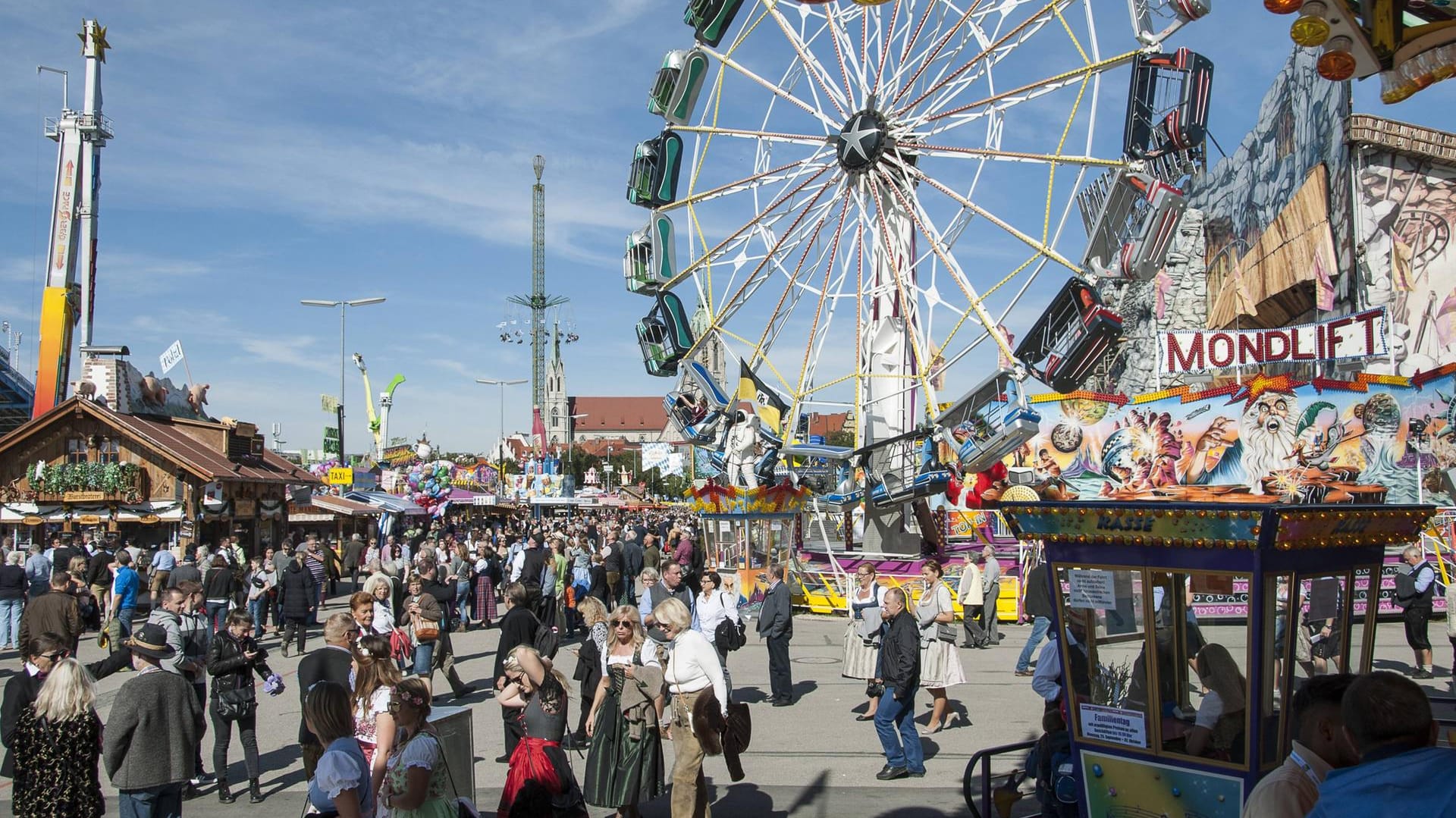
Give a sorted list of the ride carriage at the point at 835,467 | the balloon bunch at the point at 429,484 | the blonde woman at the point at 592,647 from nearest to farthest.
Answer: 1. the blonde woman at the point at 592,647
2. the ride carriage at the point at 835,467
3. the balloon bunch at the point at 429,484

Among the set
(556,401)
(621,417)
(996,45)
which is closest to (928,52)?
(996,45)

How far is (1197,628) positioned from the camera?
5.59m

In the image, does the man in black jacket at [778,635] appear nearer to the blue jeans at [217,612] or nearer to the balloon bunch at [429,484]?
the blue jeans at [217,612]

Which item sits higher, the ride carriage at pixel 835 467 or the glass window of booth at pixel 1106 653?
the ride carriage at pixel 835 467

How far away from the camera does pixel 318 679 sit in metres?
7.57

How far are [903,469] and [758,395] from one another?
3.38 m

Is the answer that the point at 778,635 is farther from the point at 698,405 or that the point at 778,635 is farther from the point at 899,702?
the point at 698,405

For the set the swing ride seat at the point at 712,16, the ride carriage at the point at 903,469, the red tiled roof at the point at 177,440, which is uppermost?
the swing ride seat at the point at 712,16

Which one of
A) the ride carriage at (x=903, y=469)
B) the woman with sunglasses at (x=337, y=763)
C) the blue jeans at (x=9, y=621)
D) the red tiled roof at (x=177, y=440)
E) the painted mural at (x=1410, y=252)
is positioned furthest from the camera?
the painted mural at (x=1410, y=252)

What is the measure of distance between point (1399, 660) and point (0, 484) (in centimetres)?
2630

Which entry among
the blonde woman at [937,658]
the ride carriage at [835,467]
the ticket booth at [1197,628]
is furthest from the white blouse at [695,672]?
the ride carriage at [835,467]

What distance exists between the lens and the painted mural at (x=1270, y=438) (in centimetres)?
2120

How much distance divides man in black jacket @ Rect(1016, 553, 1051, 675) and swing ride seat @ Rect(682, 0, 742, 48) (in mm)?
12646

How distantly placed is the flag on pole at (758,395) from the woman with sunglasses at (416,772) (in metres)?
15.4
